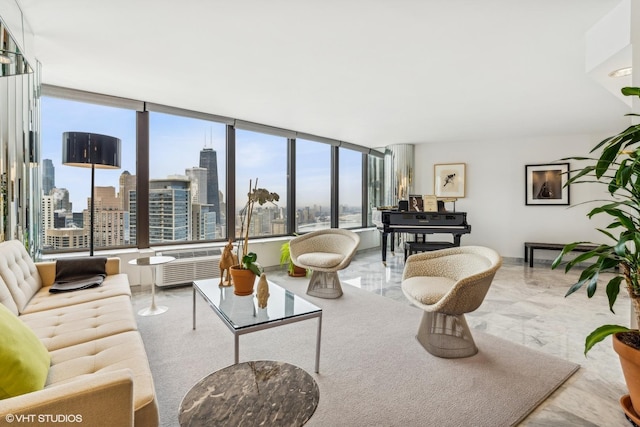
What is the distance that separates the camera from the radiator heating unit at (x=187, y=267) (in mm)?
4062

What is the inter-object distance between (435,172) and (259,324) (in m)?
5.91

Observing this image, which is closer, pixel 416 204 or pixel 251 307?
pixel 251 307

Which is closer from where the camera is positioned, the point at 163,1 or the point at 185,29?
the point at 163,1

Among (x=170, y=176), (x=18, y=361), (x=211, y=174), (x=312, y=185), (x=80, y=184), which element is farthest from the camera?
(x=312, y=185)

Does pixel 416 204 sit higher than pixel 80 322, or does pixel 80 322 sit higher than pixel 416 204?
pixel 416 204

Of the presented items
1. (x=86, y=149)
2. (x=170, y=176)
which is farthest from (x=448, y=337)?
(x=170, y=176)

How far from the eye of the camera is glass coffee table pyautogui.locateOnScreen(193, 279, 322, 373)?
6.39 ft

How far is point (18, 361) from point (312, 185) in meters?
5.47

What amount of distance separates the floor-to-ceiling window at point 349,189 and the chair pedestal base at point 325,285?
3.20 metres

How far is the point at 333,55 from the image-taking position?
2.90 m

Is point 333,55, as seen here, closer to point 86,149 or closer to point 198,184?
point 86,149

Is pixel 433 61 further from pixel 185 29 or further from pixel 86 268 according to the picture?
pixel 86 268

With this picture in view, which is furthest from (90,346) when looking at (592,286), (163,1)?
(592,286)

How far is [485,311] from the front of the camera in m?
3.36
